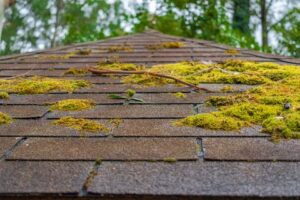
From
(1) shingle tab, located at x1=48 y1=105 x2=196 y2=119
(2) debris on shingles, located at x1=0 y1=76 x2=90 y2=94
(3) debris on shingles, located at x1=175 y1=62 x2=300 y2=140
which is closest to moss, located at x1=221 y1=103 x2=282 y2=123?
(3) debris on shingles, located at x1=175 y1=62 x2=300 y2=140

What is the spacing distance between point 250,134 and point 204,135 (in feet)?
0.49

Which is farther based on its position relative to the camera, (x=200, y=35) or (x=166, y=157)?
(x=200, y=35)

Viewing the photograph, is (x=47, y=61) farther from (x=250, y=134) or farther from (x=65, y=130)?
(x=250, y=134)

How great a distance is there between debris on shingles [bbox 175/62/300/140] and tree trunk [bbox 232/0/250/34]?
7.10m

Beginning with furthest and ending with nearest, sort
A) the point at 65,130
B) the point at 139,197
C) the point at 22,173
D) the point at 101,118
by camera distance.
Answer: the point at 101,118, the point at 65,130, the point at 22,173, the point at 139,197

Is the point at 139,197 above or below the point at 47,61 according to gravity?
below

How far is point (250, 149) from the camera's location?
1160mm

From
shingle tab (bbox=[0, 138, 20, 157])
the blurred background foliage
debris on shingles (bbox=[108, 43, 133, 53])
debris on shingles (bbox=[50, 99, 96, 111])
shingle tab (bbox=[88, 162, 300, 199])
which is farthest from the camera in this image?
the blurred background foliage

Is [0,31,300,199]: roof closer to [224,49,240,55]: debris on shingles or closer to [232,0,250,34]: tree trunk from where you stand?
[224,49,240,55]: debris on shingles

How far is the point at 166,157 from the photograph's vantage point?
1102 mm

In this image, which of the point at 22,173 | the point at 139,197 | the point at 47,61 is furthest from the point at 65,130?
the point at 47,61

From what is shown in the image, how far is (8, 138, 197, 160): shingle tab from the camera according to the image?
1119mm

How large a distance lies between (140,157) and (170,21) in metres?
7.34

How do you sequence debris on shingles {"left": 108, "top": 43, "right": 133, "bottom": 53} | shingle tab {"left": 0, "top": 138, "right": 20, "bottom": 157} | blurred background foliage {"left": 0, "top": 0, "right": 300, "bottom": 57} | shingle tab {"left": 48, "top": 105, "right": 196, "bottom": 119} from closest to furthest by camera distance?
shingle tab {"left": 0, "top": 138, "right": 20, "bottom": 157}, shingle tab {"left": 48, "top": 105, "right": 196, "bottom": 119}, debris on shingles {"left": 108, "top": 43, "right": 133, "bottom": 53}, blurred background foliage {"left": 0, "top": 0, "right": 300, "bottom": 57}
